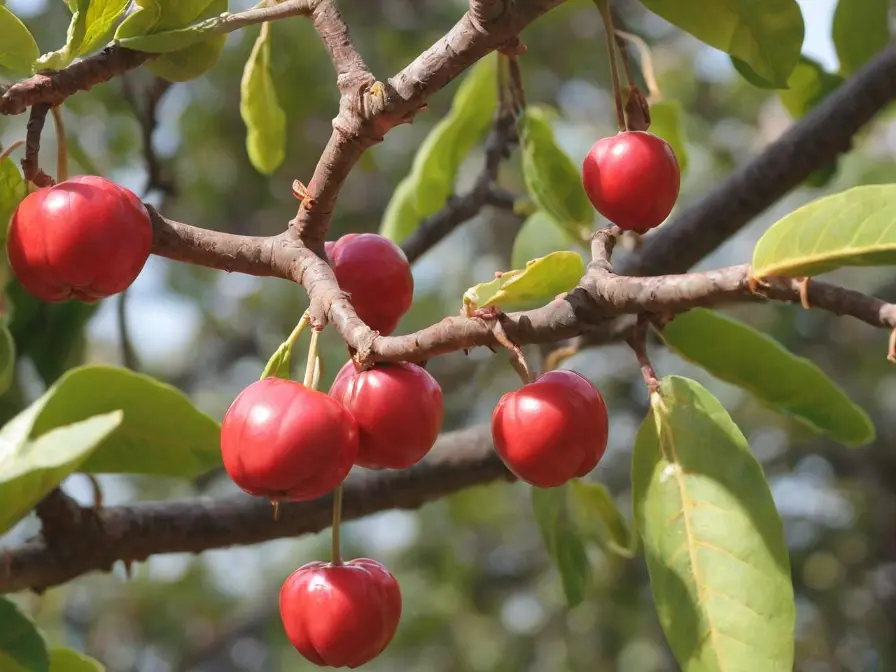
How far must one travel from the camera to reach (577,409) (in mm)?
700

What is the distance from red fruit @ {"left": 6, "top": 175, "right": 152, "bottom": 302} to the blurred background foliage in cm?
177

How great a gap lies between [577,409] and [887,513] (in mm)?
2700

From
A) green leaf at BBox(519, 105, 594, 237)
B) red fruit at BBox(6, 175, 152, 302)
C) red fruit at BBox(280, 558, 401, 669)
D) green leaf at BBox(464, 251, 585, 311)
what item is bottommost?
red fruit at BBox(280, 558, 401, 669)

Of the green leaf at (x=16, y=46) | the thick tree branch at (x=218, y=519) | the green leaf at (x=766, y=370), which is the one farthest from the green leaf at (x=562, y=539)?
the green leaf at (x=16, y=46)

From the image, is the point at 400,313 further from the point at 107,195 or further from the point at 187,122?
the point at 187,122

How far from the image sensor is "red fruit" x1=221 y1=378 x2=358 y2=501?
643mm

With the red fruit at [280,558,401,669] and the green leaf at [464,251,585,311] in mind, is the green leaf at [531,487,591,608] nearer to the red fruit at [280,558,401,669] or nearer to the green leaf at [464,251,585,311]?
the red fruit at [280,558,401,669]

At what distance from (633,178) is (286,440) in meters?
0.34

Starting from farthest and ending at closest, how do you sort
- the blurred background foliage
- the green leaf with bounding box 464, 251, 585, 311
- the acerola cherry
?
the blurred background foliage < the acerola cherry < the green leaf with bounding box 464, 251, 585, 311

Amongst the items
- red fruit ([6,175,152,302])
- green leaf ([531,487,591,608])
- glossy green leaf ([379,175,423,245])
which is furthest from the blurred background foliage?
red fruit ([6,175,152,302])

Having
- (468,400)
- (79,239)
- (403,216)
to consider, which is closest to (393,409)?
(79,239)

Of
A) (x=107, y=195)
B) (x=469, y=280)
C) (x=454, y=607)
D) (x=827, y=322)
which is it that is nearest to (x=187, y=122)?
(x=469, y=280)

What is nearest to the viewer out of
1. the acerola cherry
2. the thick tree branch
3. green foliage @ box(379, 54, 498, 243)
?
the acerola cherry

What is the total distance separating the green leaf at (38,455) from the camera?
0.48 metres
